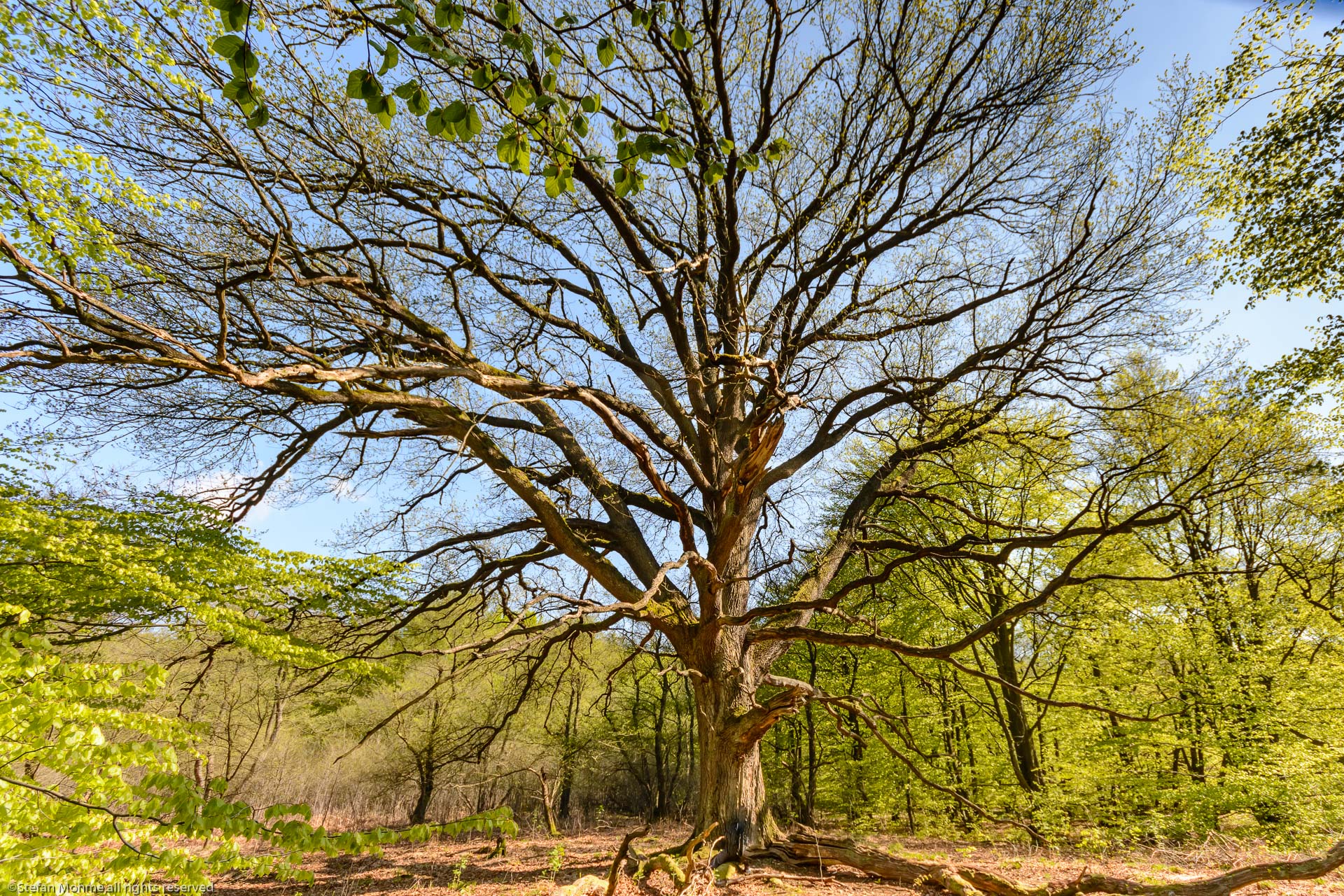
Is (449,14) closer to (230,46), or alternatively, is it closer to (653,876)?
(230,46)

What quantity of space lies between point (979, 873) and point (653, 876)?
3.09m

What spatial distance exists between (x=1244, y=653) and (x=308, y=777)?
29.4m

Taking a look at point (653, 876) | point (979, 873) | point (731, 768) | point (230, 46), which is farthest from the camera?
point (653, 876)

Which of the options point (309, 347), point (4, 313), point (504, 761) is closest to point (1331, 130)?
point (309, 347)

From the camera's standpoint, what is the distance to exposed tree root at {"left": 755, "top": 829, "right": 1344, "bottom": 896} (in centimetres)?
413

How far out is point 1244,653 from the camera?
931cm

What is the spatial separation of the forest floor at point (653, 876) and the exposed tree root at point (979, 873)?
0.49 feet

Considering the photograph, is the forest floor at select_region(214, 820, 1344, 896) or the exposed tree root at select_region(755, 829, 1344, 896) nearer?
the exposed tree root at select_region(755, 829, 1344, 896)

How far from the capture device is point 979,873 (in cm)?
501

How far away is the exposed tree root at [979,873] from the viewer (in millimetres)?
4129

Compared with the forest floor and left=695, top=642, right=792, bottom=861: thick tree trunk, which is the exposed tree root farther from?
left=695, top=642, right=792, bottom=861: thick tree trunk

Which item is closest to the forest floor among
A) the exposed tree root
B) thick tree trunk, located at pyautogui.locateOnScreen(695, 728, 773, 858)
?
the exposed tree root

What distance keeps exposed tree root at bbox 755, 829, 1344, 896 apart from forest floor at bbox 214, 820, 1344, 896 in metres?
0.15

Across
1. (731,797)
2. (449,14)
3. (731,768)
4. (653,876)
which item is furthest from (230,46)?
(653,876)
